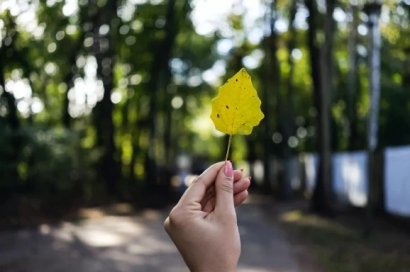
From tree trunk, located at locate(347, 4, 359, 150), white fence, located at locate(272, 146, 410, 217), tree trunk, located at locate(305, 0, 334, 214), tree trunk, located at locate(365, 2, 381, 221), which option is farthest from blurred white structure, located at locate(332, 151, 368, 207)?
tree trunk, located at locate(365, 2, 381, 221)

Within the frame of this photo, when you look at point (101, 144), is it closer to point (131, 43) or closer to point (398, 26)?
point (131, 43)

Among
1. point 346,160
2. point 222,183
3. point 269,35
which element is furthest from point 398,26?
point 222,183

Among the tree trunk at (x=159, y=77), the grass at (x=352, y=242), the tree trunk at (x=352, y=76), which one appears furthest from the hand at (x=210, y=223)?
the tree trunk at (x=159, y=77)

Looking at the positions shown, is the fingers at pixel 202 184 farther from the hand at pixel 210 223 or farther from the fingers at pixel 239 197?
the fingers at pixel 239 197

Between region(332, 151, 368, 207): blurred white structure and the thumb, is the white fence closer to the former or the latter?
region(332, 151, 368, 207): blurred white structure

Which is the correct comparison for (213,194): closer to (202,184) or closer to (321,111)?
(202,184)
